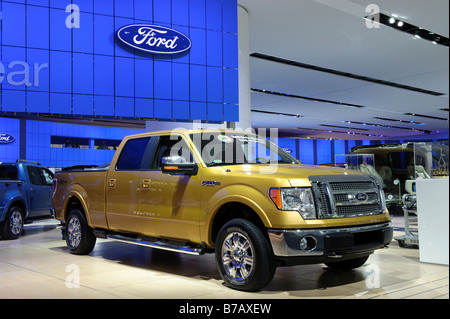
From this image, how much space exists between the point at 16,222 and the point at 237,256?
7304mm

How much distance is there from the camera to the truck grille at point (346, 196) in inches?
195

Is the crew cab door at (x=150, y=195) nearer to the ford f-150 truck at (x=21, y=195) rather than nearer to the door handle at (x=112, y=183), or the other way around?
the door handle at (x=112, y=183)

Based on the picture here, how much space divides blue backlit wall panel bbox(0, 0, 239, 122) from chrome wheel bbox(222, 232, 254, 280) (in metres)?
11.4

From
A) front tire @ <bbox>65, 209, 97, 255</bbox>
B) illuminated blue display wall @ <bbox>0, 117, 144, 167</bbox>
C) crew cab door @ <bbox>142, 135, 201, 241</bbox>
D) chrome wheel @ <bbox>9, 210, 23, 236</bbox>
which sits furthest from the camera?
illuminated blue display wall @ <bbox>0, 117, 144, 167</bbox>

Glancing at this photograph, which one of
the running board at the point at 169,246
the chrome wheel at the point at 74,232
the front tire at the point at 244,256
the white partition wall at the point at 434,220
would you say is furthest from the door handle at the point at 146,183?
the white partition wall at the point at 434,220

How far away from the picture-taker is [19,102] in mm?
15320

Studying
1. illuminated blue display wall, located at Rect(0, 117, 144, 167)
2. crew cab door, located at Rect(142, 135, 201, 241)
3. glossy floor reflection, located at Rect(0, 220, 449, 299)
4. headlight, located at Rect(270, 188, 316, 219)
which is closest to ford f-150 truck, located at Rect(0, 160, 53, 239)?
glossy floor reflection, located at Rect(0, 220, 449, 299)

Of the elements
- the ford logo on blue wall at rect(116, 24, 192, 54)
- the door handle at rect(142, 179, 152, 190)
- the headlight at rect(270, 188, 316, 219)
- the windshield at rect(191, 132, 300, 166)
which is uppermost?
the ford logo on blue wall at rect(116, 24, 192, 54)

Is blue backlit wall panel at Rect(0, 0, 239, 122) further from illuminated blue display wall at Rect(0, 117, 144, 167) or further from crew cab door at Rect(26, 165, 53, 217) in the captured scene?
illuminated blue display wall at Rect(0, 117, 144, 167)

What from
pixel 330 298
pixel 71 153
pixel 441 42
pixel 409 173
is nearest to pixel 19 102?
pixel 409 173

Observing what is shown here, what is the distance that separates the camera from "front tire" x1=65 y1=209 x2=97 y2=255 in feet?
25.4

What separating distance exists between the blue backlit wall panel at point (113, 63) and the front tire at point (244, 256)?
11.4 m

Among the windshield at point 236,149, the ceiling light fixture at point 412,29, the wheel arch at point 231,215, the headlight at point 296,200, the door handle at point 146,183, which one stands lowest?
the wheel arch at point 231,215

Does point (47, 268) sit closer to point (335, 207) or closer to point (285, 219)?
point (285, 219)
